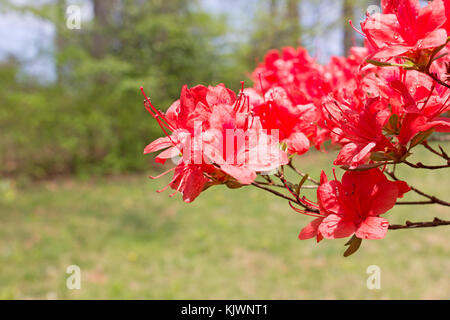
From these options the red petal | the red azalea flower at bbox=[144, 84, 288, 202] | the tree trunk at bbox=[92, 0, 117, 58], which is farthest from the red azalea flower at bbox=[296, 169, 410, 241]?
the tree trunk at bbox=[92, 0, 117, 58]

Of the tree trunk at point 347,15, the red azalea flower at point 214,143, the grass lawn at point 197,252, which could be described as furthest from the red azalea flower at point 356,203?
the tree trunk at point 347,15

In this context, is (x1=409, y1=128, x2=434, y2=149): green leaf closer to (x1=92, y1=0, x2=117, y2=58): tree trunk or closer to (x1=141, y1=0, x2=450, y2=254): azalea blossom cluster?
(x1=141, y1=0, x2=450, y2=254): azalea blossom cluster

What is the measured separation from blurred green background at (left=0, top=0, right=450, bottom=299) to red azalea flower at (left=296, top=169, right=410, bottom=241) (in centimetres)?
50

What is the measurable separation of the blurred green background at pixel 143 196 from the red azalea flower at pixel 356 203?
A: 50cm

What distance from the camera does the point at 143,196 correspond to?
5.60 metres

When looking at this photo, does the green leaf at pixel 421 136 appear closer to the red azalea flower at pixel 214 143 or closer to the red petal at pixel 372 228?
the red petal at pixel 372 228

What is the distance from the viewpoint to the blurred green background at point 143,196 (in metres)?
3.27

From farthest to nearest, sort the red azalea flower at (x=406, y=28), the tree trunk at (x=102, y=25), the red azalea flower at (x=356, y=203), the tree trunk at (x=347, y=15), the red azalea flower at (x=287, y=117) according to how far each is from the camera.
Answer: the tree trunk at (x=347, y=15) < the tree trunk at (x=102, y=25) < the red azalea flower at (x=287, y=117) < the red azalea flower at (x=356, y=203) < the red azalea flower at (x=406, y=28)

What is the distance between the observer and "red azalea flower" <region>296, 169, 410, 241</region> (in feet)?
2.51

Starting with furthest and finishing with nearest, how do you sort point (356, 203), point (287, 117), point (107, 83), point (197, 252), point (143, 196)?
1. point (107, 83)
2. point (143, 196)
3. point (197, 252)
4. point (287, 117)
5. point (356, 203)

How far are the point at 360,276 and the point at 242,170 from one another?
2.96 m

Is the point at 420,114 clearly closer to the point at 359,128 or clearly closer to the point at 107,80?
the point at 359,128

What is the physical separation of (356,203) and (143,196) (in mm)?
5014

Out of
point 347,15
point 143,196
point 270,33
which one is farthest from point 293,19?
point 143,196
